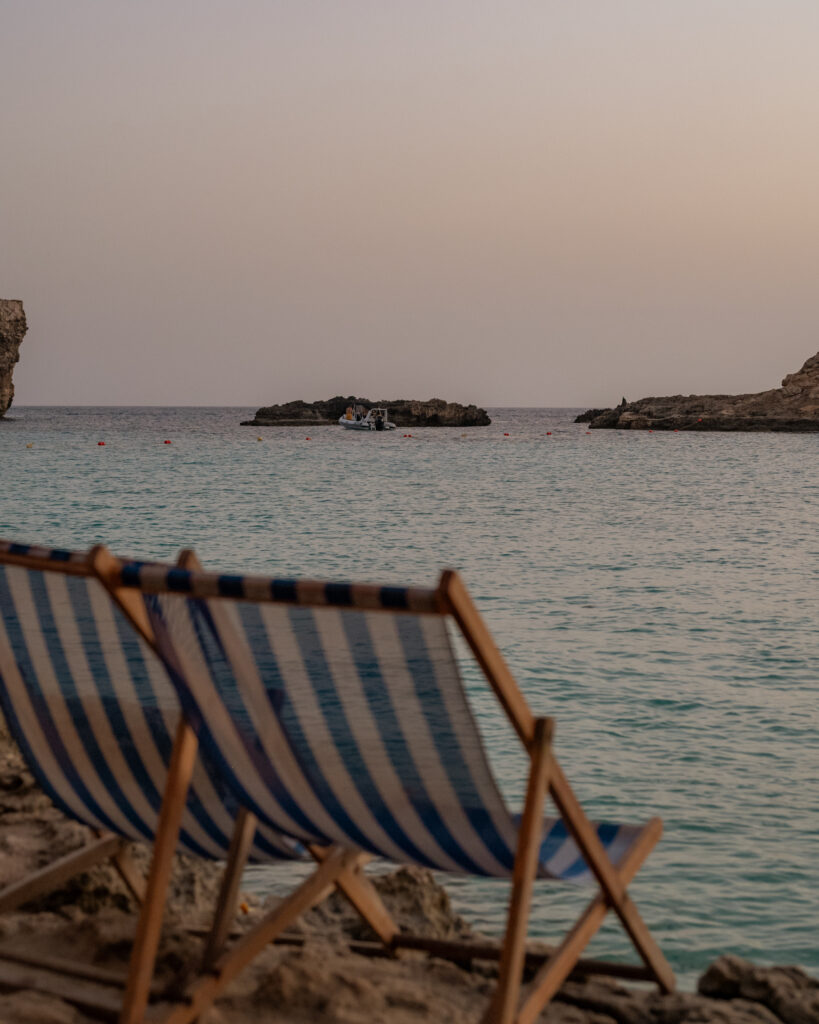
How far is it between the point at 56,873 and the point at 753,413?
9499 cm

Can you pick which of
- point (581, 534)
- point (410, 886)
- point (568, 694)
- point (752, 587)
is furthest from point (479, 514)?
point (410, 886)

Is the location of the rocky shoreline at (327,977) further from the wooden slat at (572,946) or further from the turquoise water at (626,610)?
the turquoise water at (626,610)

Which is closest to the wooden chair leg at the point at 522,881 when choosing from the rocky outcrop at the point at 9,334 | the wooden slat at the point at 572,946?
the wooden slat at the point at 572,946

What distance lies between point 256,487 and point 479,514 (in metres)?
9.06

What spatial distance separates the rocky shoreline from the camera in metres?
2.37

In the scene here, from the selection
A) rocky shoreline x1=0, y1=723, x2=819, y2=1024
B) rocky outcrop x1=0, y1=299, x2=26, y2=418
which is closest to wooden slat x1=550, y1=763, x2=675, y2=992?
rocky shoreline x1=0, y1=723, x2=819, y2=1024

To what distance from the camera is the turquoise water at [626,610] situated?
407 centimetres

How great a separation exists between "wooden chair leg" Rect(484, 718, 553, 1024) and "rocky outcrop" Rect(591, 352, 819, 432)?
294ft

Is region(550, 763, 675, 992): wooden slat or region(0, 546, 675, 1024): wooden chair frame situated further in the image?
region(550, 763, 675, 992): wooden slat

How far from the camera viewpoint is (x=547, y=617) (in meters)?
9.84

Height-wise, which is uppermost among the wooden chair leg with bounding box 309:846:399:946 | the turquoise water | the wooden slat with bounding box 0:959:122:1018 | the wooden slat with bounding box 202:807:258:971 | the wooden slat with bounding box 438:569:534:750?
the wooden slat with bounding box 438:569:534:750

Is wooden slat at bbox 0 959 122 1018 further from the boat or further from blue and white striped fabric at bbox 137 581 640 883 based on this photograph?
the boat

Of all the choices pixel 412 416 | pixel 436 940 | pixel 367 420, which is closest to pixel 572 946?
pixel 436 940

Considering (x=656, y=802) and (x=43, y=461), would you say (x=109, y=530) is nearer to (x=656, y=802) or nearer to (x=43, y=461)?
(x=656, y=802)
